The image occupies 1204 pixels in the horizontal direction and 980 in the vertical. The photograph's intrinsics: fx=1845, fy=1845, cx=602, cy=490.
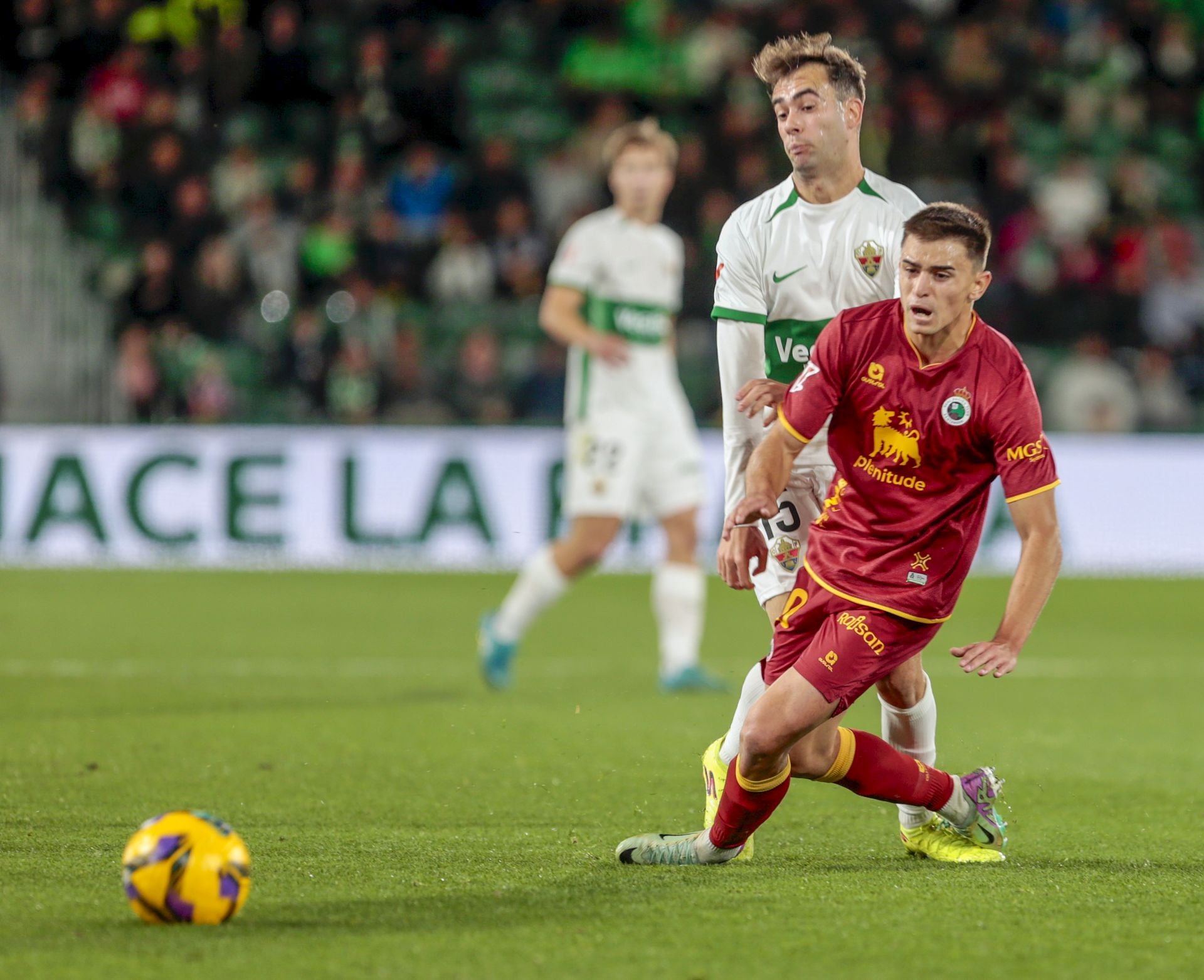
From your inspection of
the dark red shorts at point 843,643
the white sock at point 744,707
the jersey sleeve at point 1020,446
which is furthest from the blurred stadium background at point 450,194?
the jersey sleeve at point 1020,446

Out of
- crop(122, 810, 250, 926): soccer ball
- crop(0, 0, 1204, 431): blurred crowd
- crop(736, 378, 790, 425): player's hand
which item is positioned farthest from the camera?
crop(0, 0, 1204, 431): blurred crowd

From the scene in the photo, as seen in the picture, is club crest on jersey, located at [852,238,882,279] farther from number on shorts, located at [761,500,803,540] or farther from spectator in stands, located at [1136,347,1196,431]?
spectator in stands, located at [1136,347,1196,431]

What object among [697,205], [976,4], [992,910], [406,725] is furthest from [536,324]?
[992,910]

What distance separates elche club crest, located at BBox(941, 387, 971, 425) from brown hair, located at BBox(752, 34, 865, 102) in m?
1.01

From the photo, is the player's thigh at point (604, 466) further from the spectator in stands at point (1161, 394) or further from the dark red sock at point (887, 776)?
the spectator in stands at point (1161, 394)

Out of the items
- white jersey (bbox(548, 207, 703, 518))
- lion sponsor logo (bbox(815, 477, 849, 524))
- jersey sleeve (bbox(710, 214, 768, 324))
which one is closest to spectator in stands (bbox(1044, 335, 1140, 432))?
white jersey (bbox(548, 207, 703, 518))

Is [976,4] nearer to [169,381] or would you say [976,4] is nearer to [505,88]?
[505,88]

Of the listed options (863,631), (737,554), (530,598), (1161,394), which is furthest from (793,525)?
(1161,394)

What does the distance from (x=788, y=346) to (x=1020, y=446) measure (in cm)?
95

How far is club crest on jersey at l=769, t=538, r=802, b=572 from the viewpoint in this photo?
5309 mm

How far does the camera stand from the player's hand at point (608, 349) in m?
8.86

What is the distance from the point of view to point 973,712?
8289 millimetres

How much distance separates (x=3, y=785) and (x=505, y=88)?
510 inches

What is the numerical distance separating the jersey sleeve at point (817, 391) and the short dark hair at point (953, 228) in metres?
0.32
